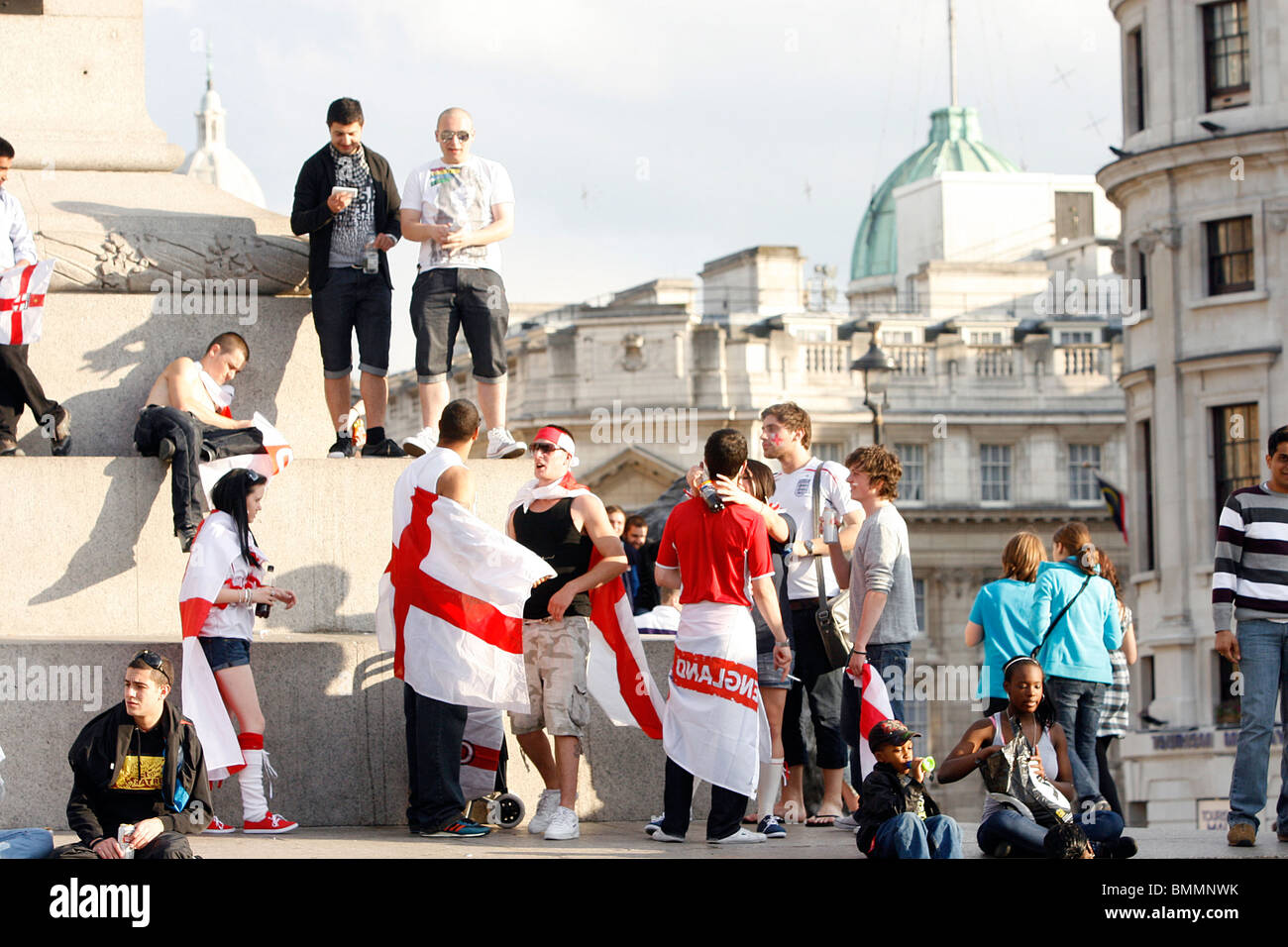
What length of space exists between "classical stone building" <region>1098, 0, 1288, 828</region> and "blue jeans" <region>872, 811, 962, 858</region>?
30.0 m

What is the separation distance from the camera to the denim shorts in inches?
377

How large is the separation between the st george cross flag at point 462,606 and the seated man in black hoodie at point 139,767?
1342 millimetres

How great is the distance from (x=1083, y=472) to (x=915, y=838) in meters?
64.3

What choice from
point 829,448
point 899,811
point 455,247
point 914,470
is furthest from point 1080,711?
point 829,448

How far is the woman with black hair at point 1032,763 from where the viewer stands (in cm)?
884

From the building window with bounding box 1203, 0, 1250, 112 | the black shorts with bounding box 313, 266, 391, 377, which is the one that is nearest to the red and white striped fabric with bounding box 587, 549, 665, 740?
the black shorts with bounding box 313, 266, 391, 377

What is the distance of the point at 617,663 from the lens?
10.0 metres

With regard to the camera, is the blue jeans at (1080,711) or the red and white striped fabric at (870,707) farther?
the blue jeans at (1080,711)

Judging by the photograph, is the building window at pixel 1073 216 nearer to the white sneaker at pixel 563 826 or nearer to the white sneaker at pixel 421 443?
the white sneaker at pixel 421 443

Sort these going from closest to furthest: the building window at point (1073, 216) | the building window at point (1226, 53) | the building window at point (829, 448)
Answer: the building window at point (1226, 53) → the building window at point (829, 448) → the building window at point (1073, 216)

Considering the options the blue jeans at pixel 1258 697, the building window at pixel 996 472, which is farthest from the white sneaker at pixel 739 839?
the building window at pixel 996 472

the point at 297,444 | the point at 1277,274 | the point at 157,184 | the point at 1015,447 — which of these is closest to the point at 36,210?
the point at 157,184

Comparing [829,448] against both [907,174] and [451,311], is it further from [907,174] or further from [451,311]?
[451,311]
